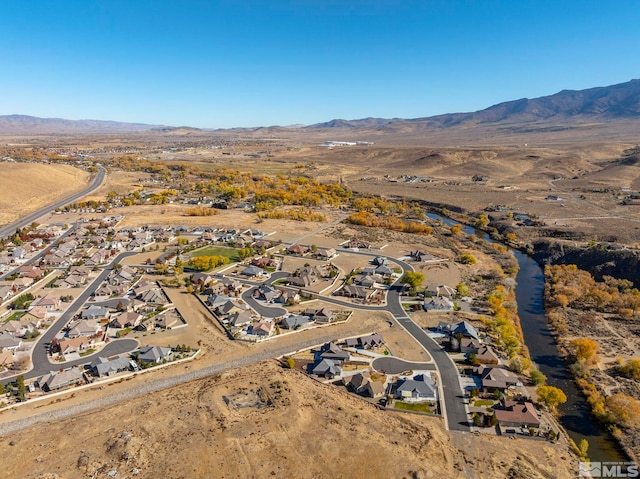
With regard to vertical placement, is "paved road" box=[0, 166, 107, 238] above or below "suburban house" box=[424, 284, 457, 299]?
Answer: above

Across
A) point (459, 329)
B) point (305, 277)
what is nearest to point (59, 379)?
point (305, 277)

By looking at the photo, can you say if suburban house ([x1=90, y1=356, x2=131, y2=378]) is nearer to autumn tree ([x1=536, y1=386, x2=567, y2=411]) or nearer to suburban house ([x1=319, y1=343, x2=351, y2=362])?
suburban house ([x1=319, y1=343, x2=351, y2=362])

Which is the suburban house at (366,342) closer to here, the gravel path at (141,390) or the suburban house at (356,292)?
the gravel path at (141,390)

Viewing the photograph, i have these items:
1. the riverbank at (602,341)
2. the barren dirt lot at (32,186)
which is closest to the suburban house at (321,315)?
the riverbank at (602,341)

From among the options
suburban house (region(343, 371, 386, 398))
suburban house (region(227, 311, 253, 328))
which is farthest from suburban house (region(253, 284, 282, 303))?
suburban house (region(343, 371, 386, 398))

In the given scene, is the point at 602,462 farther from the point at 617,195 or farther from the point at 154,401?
the point at 617,195

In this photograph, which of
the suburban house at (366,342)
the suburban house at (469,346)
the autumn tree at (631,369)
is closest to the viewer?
the autumn tree at (631,369)
